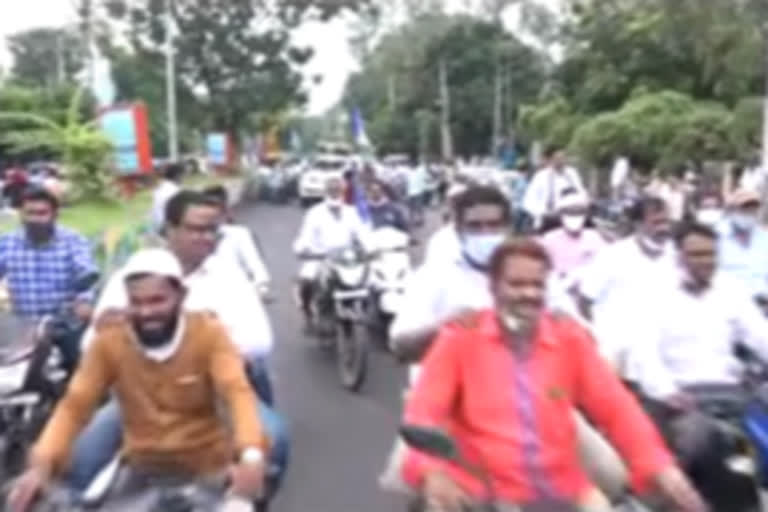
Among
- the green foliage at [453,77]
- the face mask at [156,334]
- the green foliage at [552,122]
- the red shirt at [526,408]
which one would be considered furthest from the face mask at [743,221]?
the green foliage at [453,77]

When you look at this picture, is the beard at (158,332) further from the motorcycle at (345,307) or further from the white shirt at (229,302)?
the motorcycle at (345,307)

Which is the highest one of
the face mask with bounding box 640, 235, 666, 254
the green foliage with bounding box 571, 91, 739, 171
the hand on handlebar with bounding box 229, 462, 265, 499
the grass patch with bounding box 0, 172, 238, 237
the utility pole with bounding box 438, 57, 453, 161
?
the hand on handlebar with bounding box 229, 462, 265, 499

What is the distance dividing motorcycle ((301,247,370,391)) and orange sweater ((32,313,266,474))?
6.87 metres

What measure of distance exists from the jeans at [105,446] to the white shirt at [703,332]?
67.9 inches

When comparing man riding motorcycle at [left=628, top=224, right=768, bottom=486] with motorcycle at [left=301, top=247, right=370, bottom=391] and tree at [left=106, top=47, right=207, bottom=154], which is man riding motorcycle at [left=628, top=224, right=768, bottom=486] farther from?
tree at [left=106, top=47, right=207, bottom=154]

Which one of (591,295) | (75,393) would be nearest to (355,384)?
(591,295)

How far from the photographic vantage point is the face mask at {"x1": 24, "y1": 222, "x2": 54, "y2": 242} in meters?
8.79

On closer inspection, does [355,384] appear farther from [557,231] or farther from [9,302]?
[9,302]

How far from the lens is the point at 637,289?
6879mm

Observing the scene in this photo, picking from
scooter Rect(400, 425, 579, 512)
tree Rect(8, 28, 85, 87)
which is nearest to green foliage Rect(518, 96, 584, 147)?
scooter Rect(400, 425, 579, 512)

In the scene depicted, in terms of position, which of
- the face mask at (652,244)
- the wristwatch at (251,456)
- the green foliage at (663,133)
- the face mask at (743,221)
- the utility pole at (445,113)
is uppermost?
the wristwatch at (251,456)

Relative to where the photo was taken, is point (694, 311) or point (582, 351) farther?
point (694, 311)

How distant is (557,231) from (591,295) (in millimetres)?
1648

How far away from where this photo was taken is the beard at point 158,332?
4.66 metres
